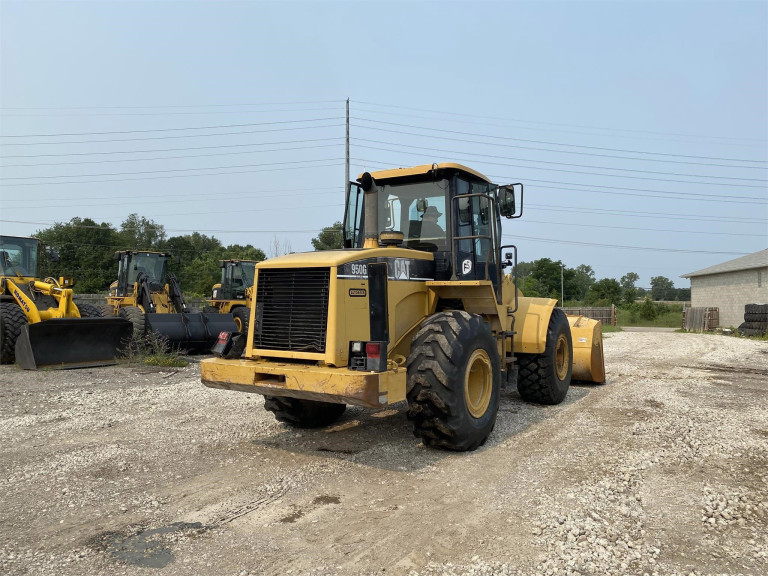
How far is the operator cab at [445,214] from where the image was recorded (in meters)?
6.52

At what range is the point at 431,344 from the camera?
532 cm

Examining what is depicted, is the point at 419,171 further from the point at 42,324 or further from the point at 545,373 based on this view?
the point at 42,324

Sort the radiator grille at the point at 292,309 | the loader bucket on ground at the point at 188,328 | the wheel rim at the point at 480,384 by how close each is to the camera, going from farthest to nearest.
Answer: the loader bucket on ground at the point at 188,328 < the wheel rim at the point at 480,384 < the radiator grille at the point at 292,309

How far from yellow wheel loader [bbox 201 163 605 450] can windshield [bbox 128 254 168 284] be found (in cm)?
1167

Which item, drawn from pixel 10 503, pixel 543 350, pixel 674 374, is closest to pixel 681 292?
pixel 674 374

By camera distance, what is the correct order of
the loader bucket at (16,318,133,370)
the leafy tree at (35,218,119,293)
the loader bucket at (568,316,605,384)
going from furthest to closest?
the leafy tree at (35,218,119,293) < the loader bucket at (16,318,133,370) < the loader bucket at (568,316,605,384)

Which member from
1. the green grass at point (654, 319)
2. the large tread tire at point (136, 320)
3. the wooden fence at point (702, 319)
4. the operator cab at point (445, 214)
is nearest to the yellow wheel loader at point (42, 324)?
the large tread tire at point (136, 320)

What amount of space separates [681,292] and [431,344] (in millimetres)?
87266

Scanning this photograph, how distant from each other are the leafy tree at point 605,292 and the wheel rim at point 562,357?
38692mm

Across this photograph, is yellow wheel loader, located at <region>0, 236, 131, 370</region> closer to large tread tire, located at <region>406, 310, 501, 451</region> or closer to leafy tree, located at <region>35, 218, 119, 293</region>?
large tread tire, located at <region>406, 310, 501, 451</region>

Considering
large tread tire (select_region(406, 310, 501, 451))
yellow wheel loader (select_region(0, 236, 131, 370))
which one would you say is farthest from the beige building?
yellow wheel loader (select_region(0, 236, 131, 370))

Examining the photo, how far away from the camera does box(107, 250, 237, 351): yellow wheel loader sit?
13.1 meters

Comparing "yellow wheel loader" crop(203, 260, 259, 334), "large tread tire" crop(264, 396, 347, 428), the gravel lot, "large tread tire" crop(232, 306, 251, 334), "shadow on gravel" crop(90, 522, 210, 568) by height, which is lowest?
"shadow on gravel" crop(90, 522, 210, 568)

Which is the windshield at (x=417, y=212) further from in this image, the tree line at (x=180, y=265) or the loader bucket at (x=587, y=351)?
the tree line at (x=180, y=265)
